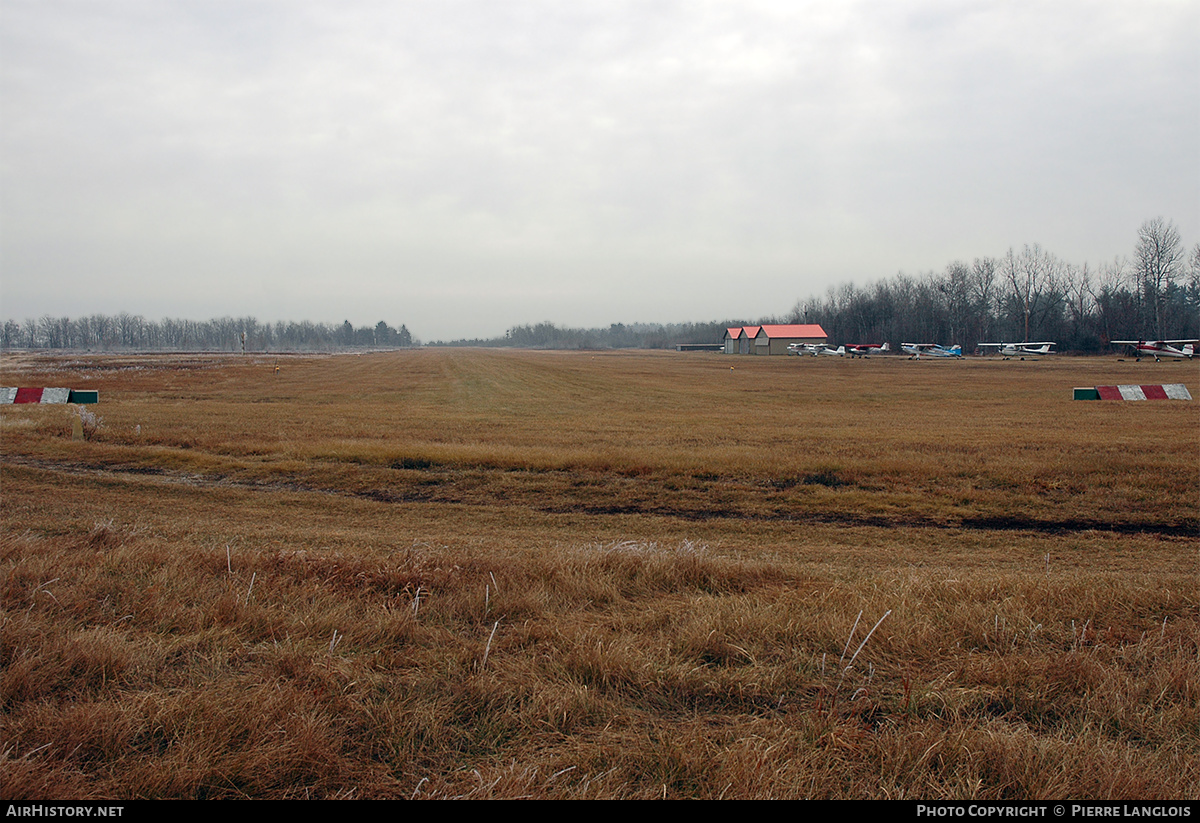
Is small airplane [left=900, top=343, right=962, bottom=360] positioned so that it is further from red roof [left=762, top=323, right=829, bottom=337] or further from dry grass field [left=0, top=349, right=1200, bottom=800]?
dry grass field [left=0, top=349, right=1200, bottom=800]

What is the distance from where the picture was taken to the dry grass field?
112 inches

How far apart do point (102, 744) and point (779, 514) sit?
27.7ft

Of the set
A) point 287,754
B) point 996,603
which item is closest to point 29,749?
point 287,754

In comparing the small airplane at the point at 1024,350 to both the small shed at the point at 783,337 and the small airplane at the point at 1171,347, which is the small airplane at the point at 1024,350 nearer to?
the small airplane at the point at 1171,347

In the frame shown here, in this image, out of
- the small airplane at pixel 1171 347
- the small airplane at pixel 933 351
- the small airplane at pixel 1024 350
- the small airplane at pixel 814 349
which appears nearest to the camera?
the small airplane at pixel 1171 347

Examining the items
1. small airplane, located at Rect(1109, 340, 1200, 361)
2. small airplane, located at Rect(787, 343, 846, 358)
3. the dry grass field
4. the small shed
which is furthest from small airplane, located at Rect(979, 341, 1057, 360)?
the dry grass field

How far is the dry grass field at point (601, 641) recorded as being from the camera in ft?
9.34

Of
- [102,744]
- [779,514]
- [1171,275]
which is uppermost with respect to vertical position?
[1171,275]

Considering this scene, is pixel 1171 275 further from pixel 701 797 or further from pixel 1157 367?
pixel 701 797

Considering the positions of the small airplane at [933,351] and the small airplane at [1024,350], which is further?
the small airplane at [933,351]

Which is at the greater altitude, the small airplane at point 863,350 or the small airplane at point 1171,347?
the small airplane at point 863,350

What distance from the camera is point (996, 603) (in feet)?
15.3

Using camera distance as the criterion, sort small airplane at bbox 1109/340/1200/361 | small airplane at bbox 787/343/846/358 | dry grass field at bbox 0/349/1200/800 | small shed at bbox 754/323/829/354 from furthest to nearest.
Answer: small shed at bbox 754/323/829/354 < small airplane at bbox 787/343/846/358 < small airplane at bbox 1109/340/1200/361 < dry grass field at bbox 0/349/1200/800

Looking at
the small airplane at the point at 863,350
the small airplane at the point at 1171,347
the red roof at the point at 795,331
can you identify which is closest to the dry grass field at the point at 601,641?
the small airplane at the point at 1171,347
